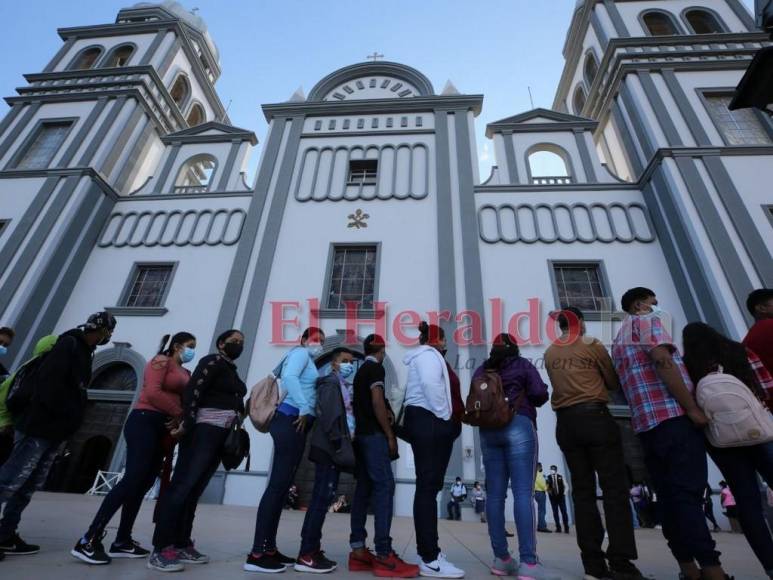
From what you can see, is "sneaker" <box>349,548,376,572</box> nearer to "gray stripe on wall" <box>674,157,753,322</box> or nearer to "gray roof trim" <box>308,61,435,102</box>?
"gray stripe on wall" <box>674,157,753,322</box>

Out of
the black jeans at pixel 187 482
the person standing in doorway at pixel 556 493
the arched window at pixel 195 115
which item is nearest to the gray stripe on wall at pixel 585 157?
the person standing in doorway at pixel 556 493

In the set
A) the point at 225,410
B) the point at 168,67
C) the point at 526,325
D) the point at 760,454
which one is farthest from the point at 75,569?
the point at 168,67

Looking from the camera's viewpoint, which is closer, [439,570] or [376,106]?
[439,570]

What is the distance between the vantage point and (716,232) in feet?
30.0

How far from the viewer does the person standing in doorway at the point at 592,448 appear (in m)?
2.71

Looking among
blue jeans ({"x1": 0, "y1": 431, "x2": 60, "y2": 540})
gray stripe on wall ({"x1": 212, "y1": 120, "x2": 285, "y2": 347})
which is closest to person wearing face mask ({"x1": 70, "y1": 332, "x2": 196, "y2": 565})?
blue jeans ({"x1": 0, "y1": 431, "x2": 60, "y2": 540})

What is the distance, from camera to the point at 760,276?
8.58 metres

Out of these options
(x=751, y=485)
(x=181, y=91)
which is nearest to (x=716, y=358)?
(x=751, y=485)

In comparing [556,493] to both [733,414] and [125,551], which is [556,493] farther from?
[125,551]

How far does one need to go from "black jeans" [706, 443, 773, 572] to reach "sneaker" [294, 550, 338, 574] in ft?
8.41

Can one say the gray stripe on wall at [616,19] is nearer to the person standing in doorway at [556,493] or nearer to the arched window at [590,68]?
the arched window at [590,68]

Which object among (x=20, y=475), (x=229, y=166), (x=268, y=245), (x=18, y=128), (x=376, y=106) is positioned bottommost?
(x=20, y=475)

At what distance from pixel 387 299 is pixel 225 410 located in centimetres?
703

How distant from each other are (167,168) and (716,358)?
1455 centimetres
